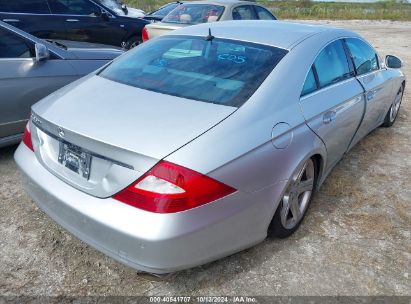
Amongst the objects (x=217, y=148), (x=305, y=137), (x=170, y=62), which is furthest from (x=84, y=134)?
(x=305, y=137)

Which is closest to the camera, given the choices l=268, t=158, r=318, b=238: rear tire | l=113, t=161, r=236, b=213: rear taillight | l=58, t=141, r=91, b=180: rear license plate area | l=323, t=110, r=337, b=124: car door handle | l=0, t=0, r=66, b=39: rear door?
l=113, t=161, r=236, b=213: rear taillight

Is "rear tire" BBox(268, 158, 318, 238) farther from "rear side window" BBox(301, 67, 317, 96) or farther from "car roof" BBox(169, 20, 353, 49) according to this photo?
"car roof" BBox(169, 20, 353, 49)

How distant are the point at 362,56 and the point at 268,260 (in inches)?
92.9

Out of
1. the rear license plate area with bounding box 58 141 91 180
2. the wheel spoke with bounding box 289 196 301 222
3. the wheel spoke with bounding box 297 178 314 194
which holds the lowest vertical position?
the wheel spoke with bounding box 289 196 301 222

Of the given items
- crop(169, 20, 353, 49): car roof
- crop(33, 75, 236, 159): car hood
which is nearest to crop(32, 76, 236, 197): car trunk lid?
crop(33, 75, 236, 159): car hood

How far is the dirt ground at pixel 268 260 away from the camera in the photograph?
2.31 meters

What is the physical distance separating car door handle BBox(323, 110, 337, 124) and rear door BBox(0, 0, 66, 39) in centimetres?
553

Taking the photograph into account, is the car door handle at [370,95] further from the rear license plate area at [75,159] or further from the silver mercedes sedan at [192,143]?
the rear license plate area at [75,159]

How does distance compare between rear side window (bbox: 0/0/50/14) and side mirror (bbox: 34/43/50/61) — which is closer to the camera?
side mirror (bbox: 34/43/50/61)

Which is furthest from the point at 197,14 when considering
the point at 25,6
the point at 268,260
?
the point at 268,260

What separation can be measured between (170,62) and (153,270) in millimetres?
1516

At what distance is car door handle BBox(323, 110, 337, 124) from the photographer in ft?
9.15

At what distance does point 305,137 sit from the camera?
2.52 m

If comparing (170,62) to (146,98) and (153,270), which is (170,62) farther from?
(153,270)
